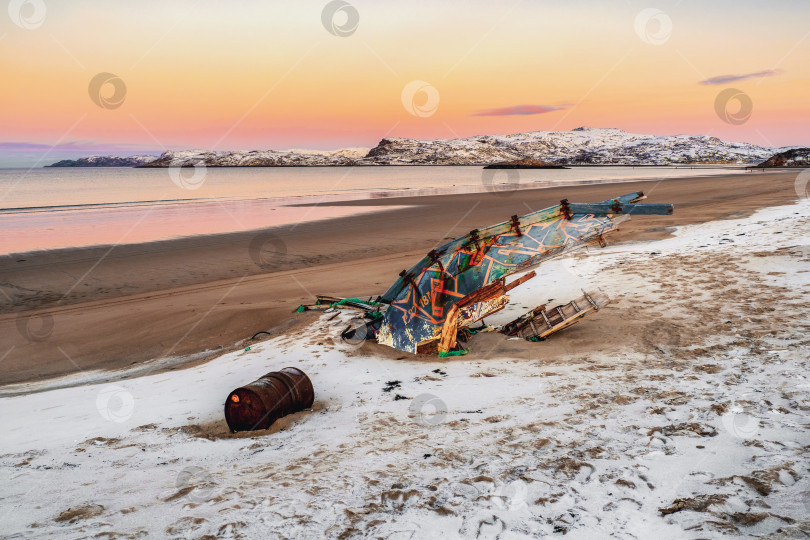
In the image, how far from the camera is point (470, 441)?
481 cm

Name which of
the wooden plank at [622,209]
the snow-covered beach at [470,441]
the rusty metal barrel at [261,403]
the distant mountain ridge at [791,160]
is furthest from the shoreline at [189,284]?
the distant mountain ridge at [791,160]

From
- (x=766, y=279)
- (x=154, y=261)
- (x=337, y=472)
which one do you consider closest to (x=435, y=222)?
(x=154, y=261)

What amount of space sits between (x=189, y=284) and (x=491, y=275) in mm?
11435

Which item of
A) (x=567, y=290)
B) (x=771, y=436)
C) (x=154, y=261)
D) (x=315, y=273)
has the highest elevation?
(x=154, y=261)

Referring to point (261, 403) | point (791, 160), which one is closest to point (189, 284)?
point (261, 403)

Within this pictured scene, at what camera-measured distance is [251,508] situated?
3.88m

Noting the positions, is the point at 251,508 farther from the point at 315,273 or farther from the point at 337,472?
the point at 315,273

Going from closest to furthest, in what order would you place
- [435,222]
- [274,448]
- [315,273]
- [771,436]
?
[771,436] → [274,448] → [315,273] → [435,222]

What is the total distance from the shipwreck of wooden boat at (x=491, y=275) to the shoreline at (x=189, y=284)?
14.4ft

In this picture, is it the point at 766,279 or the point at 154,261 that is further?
the point at 154,261

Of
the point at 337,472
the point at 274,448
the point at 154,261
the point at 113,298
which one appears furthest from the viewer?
the point at 154,261

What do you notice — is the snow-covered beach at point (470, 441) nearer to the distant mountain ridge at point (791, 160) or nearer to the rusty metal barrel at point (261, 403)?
the rusty metal barrel at point (261, 403)

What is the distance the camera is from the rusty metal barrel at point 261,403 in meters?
5.49

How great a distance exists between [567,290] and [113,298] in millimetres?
13185
